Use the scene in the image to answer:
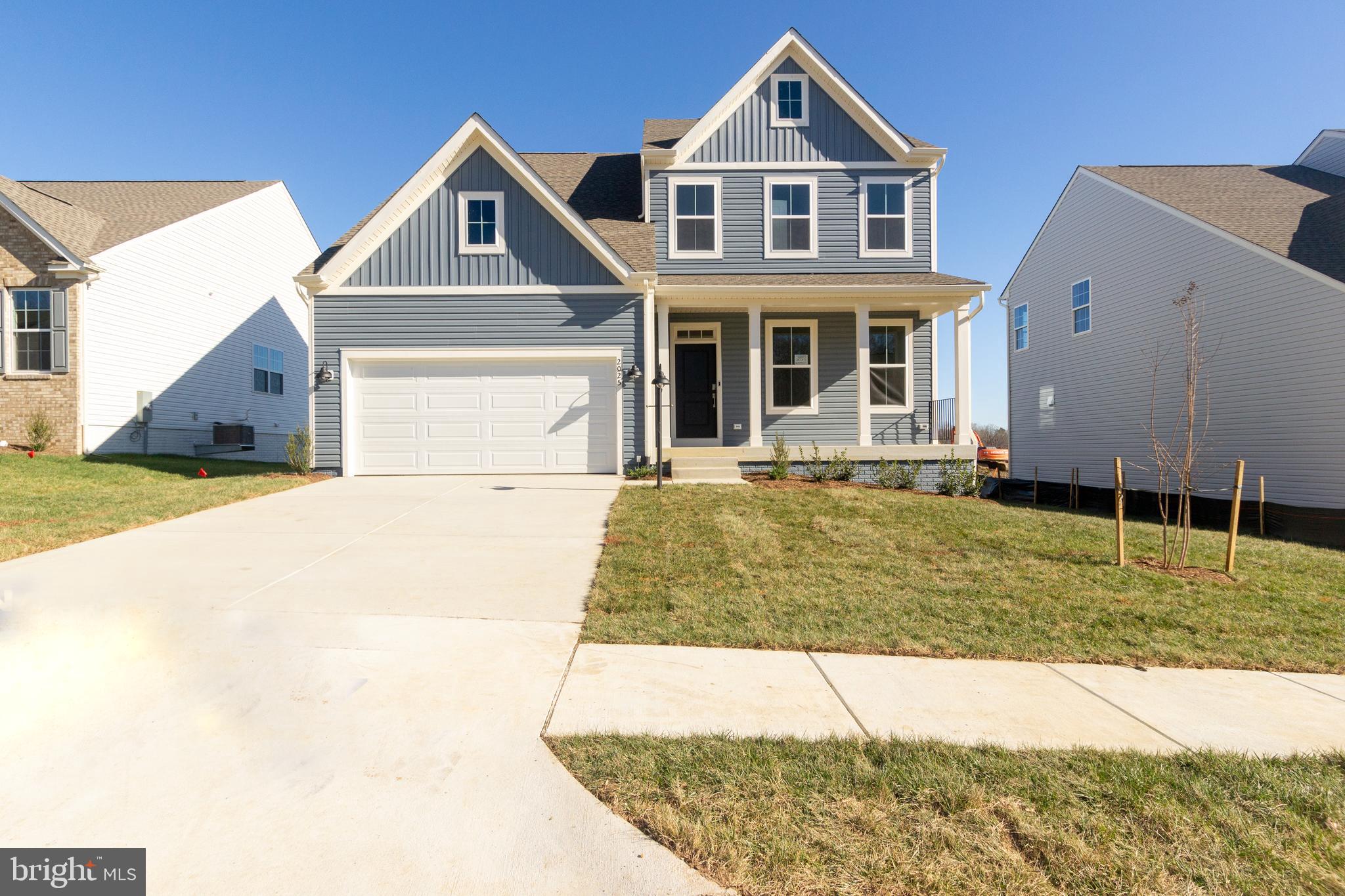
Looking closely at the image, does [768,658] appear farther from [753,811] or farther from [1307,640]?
[1307,640]

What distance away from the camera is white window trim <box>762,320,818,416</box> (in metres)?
14.0

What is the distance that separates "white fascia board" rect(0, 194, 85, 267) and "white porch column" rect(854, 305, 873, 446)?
657 inches

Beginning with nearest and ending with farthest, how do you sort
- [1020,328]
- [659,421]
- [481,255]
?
[659,421] → [481,255] → [1020,328]

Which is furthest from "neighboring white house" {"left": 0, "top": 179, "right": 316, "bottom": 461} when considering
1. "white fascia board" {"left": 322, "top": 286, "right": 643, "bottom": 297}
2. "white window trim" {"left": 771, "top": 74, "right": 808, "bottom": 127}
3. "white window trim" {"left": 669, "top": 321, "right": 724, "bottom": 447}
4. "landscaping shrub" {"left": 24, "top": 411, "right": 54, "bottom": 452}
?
"white window trim" {"left": 771, "top": 74, "right": 808, "bottom": 127}

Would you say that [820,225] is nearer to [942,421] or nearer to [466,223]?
[942,421]

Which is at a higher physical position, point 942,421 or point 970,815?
point 942,421

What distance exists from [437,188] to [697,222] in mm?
5340

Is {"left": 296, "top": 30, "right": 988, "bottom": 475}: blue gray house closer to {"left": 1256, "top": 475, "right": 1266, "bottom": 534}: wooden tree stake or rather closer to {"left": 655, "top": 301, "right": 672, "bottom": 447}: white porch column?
{"left": 655, "top": 301, "right": 672, "bottom": 447}: white porch column

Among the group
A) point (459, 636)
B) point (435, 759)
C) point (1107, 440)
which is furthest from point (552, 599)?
point (1107, 440)

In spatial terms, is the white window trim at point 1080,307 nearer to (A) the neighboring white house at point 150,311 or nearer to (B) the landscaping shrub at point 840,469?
(B) the landscaping shrub at point 840,469

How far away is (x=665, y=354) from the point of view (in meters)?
12.3

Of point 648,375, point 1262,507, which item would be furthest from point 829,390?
point 1262,507

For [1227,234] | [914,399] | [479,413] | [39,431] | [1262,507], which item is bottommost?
[1262,507]

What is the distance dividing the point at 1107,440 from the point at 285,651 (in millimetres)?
17843
